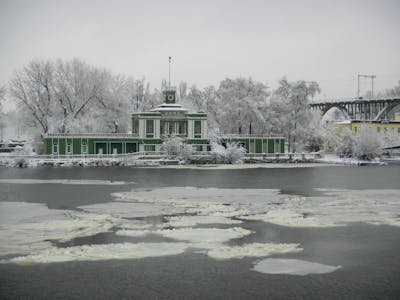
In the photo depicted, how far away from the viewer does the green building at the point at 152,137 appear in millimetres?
73438

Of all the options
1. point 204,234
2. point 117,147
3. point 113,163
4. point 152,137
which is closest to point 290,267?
point 204,234

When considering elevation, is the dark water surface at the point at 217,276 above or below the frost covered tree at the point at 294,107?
below

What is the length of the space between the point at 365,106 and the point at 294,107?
124 ft

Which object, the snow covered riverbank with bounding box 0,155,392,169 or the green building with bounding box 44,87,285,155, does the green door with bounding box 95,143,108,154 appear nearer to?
the green building with bounding box 44,87,285,155

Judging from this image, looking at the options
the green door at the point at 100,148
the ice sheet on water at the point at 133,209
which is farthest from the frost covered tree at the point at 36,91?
the ice sheet on water at the point at 133,209

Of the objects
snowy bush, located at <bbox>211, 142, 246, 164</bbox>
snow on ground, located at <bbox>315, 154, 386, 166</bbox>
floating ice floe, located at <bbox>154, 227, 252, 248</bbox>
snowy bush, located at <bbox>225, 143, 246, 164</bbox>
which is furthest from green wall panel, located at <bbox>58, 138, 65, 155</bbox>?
floating ice floe, located at <bbox>154, 227, 252, 248</bbox>

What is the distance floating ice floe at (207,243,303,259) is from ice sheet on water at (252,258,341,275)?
2.57 ft

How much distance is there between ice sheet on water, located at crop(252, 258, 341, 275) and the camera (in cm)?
1394

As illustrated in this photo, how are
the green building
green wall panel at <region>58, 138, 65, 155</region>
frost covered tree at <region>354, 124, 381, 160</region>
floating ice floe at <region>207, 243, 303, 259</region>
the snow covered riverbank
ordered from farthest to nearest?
1. frost covered tree at <region>354, 124, 381, 160</region>
2. the green building
3. green wall panel at <region>58, 138, 65, 155</region>
4. the snow covered riverbank
5. floating ice floe at <region>207, 243, 303, 259</region>

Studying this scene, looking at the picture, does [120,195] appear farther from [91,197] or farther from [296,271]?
[296,271]

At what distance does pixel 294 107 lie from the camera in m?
83.2

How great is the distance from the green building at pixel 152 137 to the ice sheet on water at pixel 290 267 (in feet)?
200

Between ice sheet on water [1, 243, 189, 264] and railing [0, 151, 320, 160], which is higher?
→ railing [0, 151, 320, 160]

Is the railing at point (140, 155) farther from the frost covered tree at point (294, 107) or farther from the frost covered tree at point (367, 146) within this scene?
the frost covered tree at point (367, 146)
